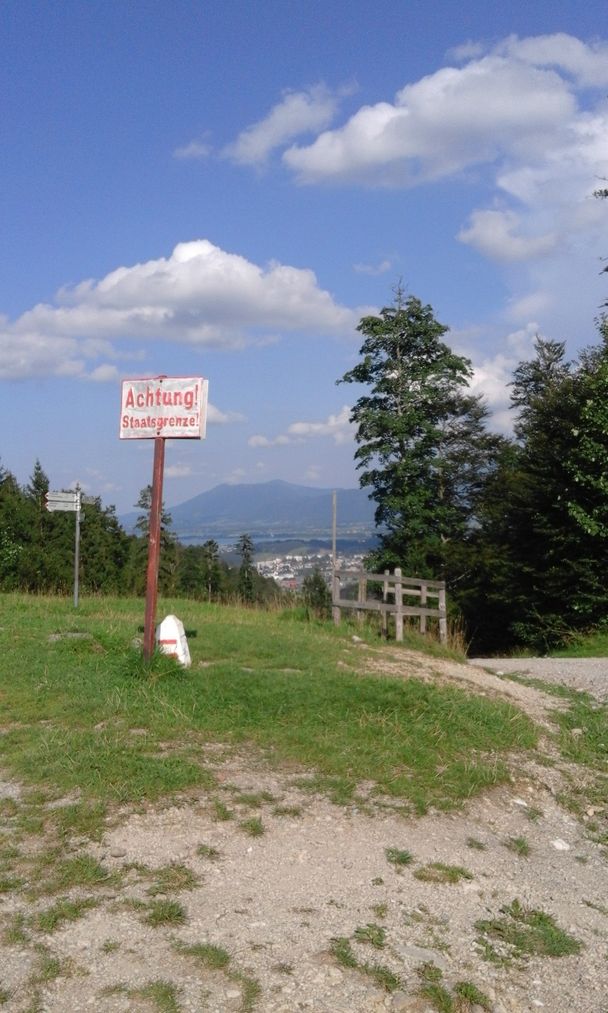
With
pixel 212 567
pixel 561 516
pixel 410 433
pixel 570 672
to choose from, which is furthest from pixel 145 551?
pixel 570 672

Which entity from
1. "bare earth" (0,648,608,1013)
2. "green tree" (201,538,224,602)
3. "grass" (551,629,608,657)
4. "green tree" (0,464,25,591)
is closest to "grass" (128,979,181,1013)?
"bare earth" (0,648,608,1013)

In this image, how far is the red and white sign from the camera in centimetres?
935

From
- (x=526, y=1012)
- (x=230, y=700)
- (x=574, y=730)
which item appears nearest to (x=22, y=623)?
(x=230, y=700)

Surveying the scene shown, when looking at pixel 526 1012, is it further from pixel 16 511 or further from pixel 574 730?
pixel 16 511

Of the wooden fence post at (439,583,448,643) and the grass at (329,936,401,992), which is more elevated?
the wooden fence post at (439,583,448,643)

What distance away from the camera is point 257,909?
4.64m

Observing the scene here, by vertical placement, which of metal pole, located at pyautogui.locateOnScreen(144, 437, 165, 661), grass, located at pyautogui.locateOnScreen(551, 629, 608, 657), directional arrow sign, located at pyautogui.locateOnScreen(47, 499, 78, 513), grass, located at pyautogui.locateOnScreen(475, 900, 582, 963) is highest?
directional arrow sign, located at pyautogui.locateOnScreen(47, 499, 78, 513)

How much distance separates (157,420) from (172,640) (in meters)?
2.43

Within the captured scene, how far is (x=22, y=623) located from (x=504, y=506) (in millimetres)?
22706

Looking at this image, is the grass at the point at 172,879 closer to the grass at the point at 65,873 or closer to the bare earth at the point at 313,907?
the bare earth at the point at 313,907

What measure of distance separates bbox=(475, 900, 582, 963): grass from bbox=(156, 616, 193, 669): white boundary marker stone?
5185 mm

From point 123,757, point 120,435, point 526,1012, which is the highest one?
point 120,435

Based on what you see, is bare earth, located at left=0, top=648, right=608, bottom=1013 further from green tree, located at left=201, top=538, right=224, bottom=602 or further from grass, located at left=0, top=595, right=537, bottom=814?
green tree, located at left=201, top=538, right=224, bottom=602

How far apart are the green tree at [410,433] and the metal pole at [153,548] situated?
1063 inches
